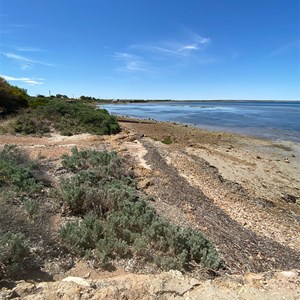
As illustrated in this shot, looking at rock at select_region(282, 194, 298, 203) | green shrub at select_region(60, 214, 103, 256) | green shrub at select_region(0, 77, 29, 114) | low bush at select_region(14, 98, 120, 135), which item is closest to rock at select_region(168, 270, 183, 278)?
green shrub at select_region(60, 214, 103, 256)

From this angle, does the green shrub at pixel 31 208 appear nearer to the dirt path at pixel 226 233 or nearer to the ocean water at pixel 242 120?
the dirt path at pixel 226 233

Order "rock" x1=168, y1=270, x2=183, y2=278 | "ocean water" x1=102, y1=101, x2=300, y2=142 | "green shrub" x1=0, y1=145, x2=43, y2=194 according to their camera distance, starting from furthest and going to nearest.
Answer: "ocean water" x1=102, y1=101, x2=300, y2=142
"green shrub" x1=0, y1=145, x2=43, y2=194
"rock" x1=168, y1=270, x2=183, y2=278

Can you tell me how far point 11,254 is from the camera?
4.01m

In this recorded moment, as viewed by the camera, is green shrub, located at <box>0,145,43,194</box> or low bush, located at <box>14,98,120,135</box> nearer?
green shrub, located at <box>0,145,43,194</box>

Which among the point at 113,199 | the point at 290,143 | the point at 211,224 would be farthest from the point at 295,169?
the point at 113,199

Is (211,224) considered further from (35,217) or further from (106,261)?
(35,217)

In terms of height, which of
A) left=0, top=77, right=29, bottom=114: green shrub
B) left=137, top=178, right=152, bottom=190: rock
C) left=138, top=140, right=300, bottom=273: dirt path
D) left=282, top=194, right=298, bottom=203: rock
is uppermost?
left=0, top=77, right=29, bottom=114: green shrub

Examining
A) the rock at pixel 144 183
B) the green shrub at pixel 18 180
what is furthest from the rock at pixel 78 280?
the rock at pixel 144 183

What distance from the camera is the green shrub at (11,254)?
3.84 metres

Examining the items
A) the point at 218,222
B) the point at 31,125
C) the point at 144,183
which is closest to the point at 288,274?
the point at 218,222

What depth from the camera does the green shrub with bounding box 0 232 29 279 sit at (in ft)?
12.6

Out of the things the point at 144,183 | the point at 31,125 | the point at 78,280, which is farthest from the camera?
the point at 31,125

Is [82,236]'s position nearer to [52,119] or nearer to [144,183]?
[144,183]

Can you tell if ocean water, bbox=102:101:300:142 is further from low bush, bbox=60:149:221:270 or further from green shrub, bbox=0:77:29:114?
low bush, bbox=60:149:221:270
